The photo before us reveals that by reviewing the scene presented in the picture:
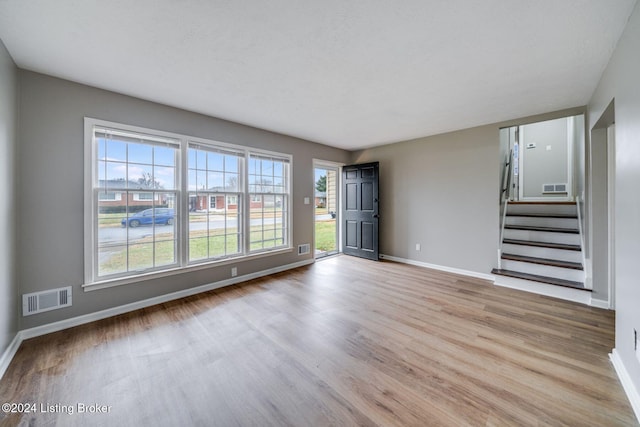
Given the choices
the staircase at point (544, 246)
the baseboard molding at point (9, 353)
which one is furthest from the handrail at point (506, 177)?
the baseboard molding at point (9, 353)

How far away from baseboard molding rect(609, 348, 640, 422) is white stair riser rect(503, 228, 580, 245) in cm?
227

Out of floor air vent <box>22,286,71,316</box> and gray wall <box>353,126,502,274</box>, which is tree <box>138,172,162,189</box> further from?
gray wall <box>353,126,502,274</box>

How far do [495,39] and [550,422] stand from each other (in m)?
2.63

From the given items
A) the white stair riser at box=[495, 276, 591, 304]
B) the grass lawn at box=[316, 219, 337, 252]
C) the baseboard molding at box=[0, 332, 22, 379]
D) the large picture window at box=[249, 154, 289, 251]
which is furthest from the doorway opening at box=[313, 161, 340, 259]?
the baseboard molding at box=[0, 332, 22, 379]

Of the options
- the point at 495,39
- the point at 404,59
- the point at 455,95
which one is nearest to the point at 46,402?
the point at 404,59

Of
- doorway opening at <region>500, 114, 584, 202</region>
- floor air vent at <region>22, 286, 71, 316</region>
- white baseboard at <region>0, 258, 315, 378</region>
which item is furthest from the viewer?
doorway opening at <region>500, 114, 584, 202</region>

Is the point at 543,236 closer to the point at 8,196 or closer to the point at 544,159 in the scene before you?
the point at 544,159

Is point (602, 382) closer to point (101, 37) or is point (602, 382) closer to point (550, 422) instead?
point (550, 422)

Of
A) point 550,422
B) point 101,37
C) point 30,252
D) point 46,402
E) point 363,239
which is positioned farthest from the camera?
point 363,239

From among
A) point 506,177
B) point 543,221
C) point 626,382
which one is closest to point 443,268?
point 543,221

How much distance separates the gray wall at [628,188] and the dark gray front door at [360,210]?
348 cm

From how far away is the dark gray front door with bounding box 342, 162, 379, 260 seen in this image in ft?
17.1

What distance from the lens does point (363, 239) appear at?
213 inches

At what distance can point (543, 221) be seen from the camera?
4.14 m
